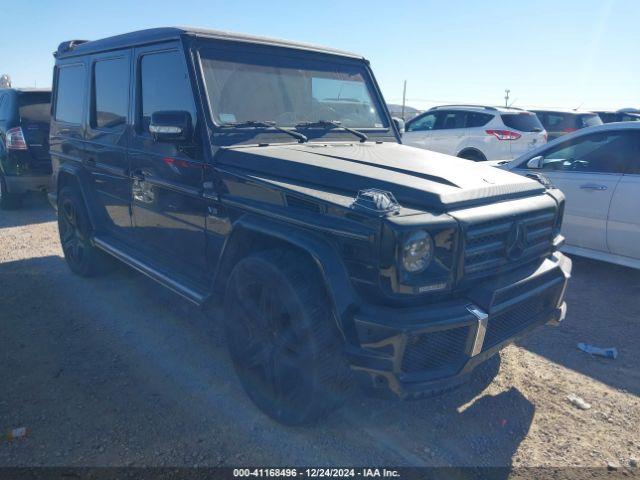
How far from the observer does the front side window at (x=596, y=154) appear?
16.7 feet

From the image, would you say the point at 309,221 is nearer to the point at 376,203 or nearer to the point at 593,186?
the point at 376,203

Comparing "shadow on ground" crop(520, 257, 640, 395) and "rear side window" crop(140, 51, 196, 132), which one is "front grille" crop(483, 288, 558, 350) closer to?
"shadow on ground" crop(520, 257, 640, 395)

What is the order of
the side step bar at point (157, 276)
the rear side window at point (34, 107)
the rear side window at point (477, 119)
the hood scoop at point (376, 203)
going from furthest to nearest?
the rear side window at point (477, 119) < the rear side window at point (34, 107) < the side step bar at point (157, 276) < the hood scoop at point (376, 203)

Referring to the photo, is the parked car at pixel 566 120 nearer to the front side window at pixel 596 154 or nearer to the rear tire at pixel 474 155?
the rear tire at pixel 474 155

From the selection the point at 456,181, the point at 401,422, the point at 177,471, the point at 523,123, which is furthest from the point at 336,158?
the point at 523,123

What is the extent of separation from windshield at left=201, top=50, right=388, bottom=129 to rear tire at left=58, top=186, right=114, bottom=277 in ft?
7.74

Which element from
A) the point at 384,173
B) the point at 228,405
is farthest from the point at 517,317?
Answer: the point at 228,405

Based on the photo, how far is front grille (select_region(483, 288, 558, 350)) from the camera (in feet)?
8.57

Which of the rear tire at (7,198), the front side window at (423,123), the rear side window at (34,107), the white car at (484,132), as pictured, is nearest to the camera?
the rear side window at (34,107)

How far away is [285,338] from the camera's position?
2703 millimetres

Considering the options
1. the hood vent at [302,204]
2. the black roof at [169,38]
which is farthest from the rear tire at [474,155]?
the hood vent at [302,204]

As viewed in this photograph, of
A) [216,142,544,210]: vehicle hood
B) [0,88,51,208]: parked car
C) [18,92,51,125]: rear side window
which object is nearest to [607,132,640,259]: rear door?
[216,142,544,210]: vehicle hood

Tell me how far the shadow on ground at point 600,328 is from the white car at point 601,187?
0.35 m

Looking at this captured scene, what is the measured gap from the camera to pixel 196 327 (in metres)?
4.20
